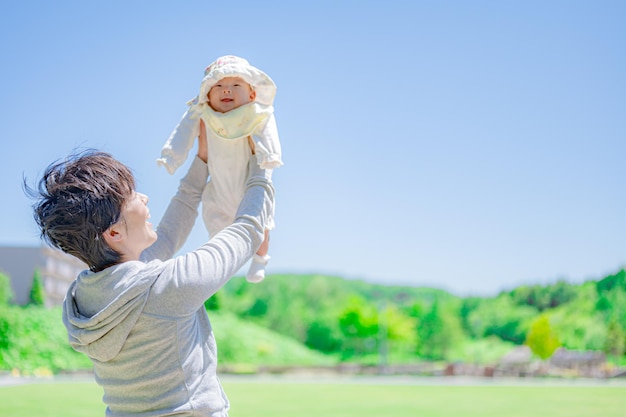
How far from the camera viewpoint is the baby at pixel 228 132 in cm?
144

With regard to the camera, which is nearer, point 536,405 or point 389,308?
point 536,405

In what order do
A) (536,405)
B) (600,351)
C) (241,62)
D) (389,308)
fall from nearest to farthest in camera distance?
(241,62) → (536,405) → (600,351) → (389,308)

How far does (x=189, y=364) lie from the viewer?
1.09 metres

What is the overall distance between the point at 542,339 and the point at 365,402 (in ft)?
40.0

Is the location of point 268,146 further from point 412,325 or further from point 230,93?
point 412,325

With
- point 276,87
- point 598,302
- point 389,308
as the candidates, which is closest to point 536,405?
point 276,87

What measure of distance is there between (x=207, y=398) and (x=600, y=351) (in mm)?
19797

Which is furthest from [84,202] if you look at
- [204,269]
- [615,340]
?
[615,340]

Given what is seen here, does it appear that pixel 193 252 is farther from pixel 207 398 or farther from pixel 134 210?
pixel 207 398

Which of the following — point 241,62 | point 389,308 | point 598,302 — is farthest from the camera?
point 389,308

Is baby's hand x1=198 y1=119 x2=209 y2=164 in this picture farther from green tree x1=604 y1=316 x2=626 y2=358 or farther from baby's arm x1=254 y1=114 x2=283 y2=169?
green tree x1=604 y1=316 x2=626 y2=358

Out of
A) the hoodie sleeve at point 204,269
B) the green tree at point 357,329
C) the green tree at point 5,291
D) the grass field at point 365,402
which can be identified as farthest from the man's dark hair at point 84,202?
the green tree at point 357,329

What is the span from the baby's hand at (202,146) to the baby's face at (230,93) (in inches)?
2.7

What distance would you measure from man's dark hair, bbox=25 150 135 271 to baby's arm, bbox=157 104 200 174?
41 cm
